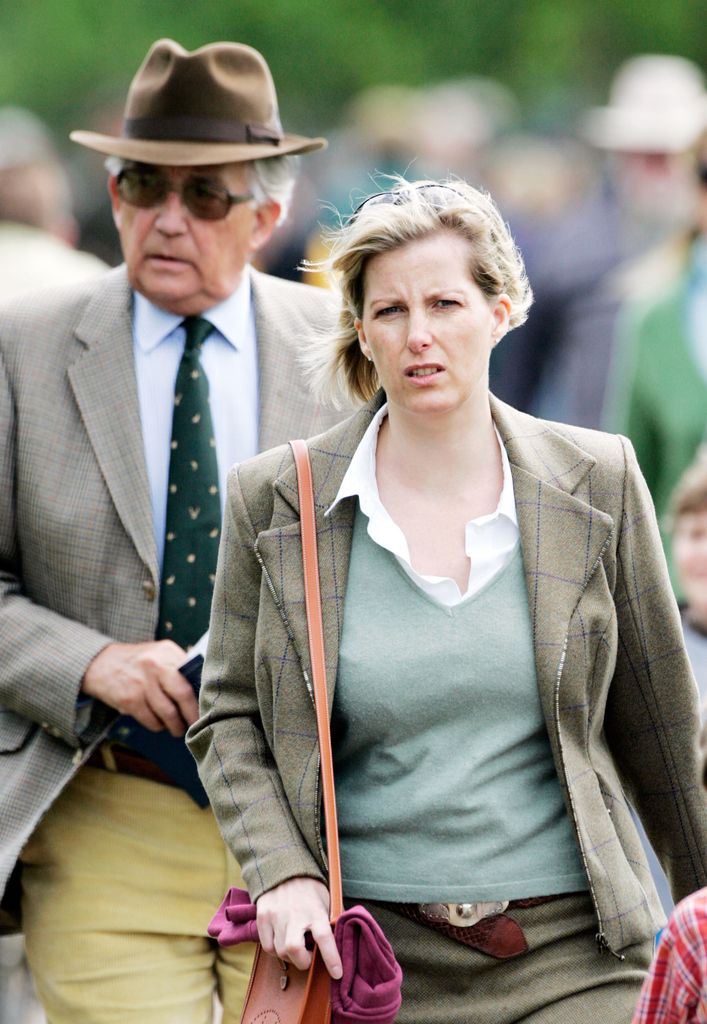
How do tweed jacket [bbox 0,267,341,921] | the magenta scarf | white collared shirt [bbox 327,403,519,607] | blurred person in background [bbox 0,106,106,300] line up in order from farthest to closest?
blurred person in background [bbox 0,106,106,300]
tweed jacket [bbox 0,267,341,921]
white collared shirt [bbox 327,403,519,607]
the magenta scarf

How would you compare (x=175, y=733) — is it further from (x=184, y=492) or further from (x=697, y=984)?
(x=697, y=984)

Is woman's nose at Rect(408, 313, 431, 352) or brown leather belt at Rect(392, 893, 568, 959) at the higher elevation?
woman's nose at Rect(408, 313, 431, 352)

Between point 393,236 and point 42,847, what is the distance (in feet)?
5.96

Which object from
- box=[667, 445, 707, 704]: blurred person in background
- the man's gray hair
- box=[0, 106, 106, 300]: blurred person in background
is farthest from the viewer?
box=[0, 106, 106, 300]: blurred person in background

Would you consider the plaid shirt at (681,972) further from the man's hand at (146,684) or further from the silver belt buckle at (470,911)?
the man's hand at (146,684)

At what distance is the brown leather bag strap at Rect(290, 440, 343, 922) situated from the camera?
3906mm

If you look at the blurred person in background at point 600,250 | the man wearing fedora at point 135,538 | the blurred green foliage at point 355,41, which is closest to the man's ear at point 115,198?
the man wearing fedora at point 135,538

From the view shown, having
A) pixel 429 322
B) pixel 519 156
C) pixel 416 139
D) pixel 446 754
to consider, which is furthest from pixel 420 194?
pixel 519 156

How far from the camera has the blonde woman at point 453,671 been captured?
3.95 metres

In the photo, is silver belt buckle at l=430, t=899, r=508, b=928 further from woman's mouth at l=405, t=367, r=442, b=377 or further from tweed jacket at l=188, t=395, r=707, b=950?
woman's mouth at l=405, t=367, r=442, b=377

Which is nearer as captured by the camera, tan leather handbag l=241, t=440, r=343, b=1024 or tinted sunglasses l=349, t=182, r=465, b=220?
tan leather handbag l=241, t=440, r=343, b=1024

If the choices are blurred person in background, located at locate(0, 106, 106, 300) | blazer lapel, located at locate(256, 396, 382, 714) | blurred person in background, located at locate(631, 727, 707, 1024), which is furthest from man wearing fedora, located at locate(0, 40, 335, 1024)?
blurred person in background, located at locate(0, 106, 106, 300)

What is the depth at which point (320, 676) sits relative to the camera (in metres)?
3.96

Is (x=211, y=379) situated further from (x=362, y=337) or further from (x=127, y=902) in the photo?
(x=127, y=902)
